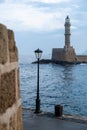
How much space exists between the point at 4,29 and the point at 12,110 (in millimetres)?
518

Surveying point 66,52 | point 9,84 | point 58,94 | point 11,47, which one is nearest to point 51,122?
point 11,47

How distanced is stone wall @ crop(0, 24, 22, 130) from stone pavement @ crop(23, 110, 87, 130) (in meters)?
12.1

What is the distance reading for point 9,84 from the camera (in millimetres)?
2361

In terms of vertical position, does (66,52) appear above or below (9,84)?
above

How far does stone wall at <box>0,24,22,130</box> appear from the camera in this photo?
2.20 m

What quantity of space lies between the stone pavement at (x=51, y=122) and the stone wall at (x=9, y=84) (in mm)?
12054

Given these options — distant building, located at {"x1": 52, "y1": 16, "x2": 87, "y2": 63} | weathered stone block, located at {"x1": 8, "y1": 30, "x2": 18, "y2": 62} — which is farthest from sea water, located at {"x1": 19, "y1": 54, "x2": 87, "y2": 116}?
weathered stone block, located at {"x1": 8, "y1": 30, "x2": 18, "y2": 62}

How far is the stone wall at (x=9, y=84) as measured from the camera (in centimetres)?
220

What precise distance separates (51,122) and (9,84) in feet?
44.5

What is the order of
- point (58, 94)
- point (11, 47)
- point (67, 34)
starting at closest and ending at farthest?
1. point (11, 47)
2. point (58, 94)
3. point (67, 34)

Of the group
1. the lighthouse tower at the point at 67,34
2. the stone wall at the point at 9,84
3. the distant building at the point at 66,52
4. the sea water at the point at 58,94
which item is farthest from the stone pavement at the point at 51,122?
the distant building at the point at 66,52

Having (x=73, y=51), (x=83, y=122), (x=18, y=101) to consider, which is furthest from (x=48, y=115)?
(x=73, y=51)

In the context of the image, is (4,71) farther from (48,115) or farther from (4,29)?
(48,115)

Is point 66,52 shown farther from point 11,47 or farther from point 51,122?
point 11,47
